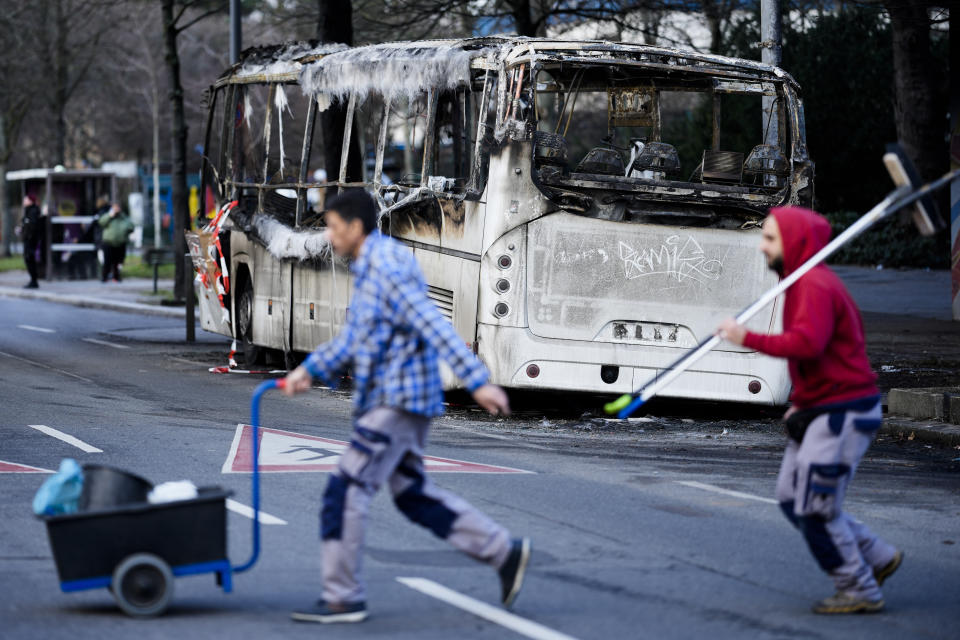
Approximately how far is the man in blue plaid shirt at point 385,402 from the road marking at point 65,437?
500 centimetres

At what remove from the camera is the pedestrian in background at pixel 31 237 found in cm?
3241

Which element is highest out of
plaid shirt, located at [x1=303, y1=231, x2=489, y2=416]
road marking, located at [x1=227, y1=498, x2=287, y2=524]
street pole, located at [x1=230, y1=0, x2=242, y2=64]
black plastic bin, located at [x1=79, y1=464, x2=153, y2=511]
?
street pole, located at [x1=230, y1=0, x2=242, y2=64]

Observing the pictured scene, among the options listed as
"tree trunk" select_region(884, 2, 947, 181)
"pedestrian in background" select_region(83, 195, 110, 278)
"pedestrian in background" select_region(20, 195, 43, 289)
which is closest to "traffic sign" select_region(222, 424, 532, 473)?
"tree trunk" select_region(884, 2, 947, 181)

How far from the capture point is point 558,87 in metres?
13.5

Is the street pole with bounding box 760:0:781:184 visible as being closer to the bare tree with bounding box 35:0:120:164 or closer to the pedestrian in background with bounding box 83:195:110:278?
the pedestrian in background with bounding box 83:195:110:278

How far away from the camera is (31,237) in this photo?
32.7m

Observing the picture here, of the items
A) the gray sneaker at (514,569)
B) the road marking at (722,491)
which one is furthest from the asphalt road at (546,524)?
the gray sneaker at (514,569)

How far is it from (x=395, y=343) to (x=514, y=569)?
0.99 m

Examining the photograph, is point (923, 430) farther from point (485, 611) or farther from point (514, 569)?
point (514, 569)

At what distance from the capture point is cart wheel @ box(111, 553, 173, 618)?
5.71m

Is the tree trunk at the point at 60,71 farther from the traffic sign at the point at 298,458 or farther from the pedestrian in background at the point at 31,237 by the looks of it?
the traffic sign at the point at 298,458

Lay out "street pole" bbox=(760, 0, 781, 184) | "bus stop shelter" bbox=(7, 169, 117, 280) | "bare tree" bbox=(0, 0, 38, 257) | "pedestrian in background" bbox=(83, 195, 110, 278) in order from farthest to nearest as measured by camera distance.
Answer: "bare tree" bbox=(0, 0, 38, 257) < "pedestrian in background" bbox=(83, 195, 110, 278) < "bus stop shelter" bbox=(7, 169, 117, 280) < "street pole" bbox=(760, 0, 781, 184)

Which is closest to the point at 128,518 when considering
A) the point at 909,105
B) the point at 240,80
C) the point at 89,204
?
the point at 240,80

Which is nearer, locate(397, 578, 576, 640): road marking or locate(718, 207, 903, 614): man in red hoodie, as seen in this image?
locate(397, 578, 576, 640): road marking
